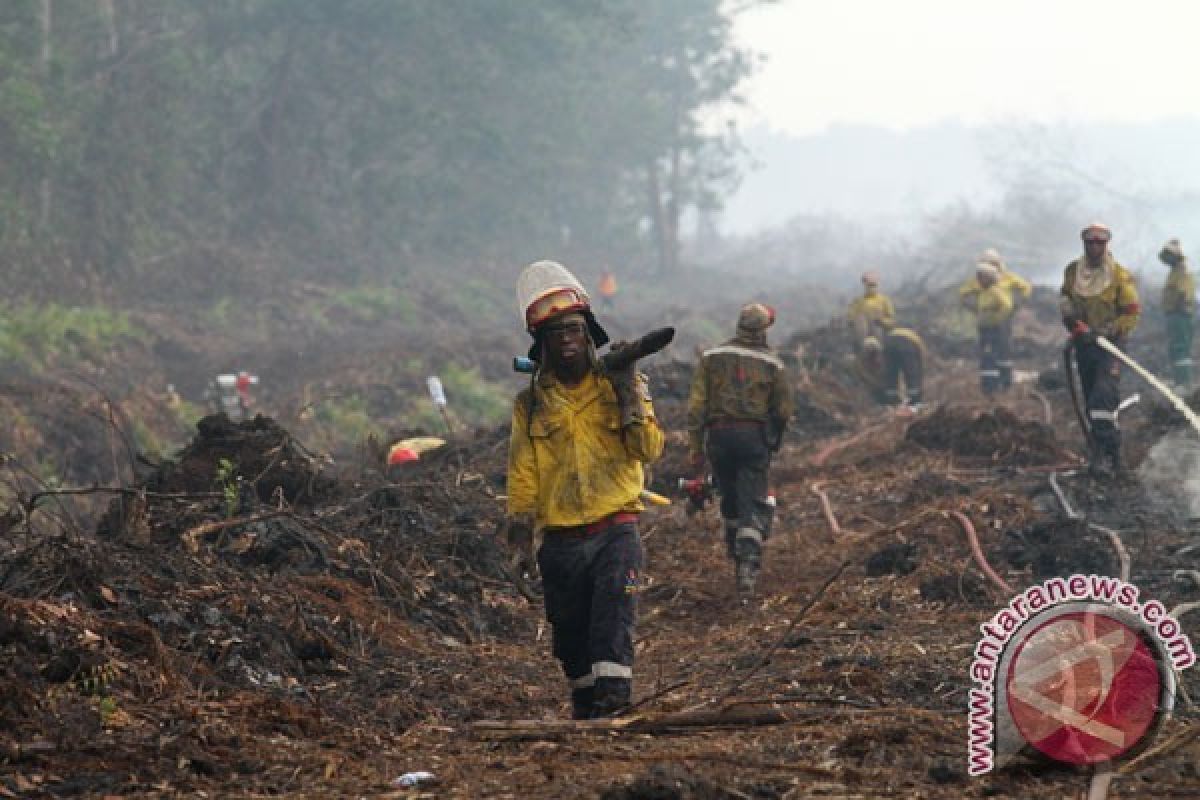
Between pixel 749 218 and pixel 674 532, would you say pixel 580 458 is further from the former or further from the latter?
pixel 749 218

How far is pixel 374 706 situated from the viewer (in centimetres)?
741

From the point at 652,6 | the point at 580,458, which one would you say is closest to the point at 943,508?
the point at 580,458

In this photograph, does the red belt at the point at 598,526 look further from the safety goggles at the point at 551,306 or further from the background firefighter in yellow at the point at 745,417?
the background firefighter in yellow at the point at 745,417

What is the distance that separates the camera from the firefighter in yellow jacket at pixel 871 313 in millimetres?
21969

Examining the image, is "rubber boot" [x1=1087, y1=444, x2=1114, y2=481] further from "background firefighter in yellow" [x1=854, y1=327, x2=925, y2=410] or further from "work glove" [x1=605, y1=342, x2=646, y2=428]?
"work glove" [x1=605, y1=342, x2=646, y2=428]

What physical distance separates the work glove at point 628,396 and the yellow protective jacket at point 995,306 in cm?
1485

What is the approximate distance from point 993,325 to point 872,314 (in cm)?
178

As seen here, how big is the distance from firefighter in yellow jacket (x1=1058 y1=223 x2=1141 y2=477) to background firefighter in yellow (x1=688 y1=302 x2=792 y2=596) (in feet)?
11.7

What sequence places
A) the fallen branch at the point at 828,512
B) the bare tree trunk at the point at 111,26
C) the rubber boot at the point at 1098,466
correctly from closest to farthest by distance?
1. the fallen branch at the point at 828,512
2. the rubber boot at the point at 1098,466
3. the bare tree trunk at the point at 111,26

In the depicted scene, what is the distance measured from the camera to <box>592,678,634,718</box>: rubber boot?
22.5 feet

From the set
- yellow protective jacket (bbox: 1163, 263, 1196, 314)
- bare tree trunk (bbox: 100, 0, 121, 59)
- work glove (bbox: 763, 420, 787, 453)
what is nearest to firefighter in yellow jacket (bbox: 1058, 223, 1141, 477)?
work glove (bbox: 763, 420, 787, 453)

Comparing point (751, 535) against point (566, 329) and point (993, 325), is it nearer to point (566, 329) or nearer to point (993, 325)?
point (566, 329)

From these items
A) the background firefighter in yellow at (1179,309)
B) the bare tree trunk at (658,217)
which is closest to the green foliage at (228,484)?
the background firefighter in yellow at (1179,309)

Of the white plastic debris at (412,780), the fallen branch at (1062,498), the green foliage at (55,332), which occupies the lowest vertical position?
the white plastic debris at (412,780)
